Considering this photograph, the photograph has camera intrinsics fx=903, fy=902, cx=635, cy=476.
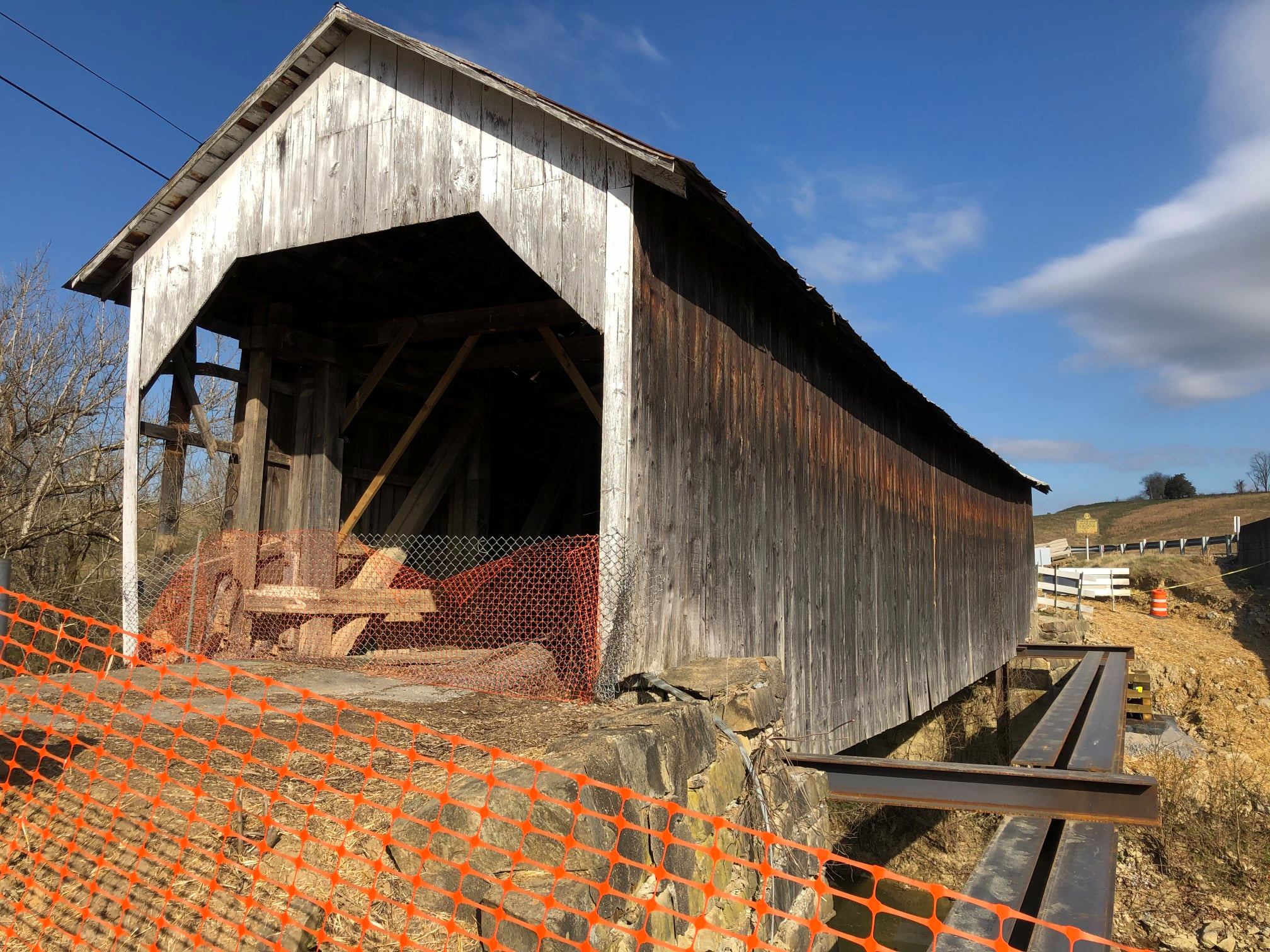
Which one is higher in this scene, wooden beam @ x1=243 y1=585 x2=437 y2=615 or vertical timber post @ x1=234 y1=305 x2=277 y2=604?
vertical timber post @ x1=234 y1=305 x2=277 y2=604

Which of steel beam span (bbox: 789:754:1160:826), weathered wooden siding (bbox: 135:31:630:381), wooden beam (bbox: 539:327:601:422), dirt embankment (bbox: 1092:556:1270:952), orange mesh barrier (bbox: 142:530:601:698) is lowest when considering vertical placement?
dirt embankment (bbox: 1092:556:1270:952)

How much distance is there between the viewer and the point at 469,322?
8367 mm

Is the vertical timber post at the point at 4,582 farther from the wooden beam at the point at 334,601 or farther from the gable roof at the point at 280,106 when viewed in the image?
the gable roof at the point at 280,106

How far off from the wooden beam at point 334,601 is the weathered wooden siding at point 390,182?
2143 mm

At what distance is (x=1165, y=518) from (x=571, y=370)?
67.9 meters

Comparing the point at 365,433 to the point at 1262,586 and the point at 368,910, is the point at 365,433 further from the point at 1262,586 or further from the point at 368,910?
the point at 1262,586

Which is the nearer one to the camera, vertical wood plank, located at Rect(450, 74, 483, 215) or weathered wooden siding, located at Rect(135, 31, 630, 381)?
weathered wooden siding, located at Rect(135, 31, 630, 381)

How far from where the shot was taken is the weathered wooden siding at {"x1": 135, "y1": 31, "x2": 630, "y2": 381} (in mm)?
6016

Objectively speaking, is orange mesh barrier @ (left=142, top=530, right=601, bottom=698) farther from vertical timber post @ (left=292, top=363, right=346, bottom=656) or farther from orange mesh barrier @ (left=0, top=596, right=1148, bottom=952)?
orange mesh barrier @ (left=0, top=596, right=1148, bottom=952)

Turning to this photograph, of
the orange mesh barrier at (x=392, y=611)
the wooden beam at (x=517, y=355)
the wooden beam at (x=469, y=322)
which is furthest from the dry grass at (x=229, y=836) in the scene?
the wooden beam at (x=517, y=355)

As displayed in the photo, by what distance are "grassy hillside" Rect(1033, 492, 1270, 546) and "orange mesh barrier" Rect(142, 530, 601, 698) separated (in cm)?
5656

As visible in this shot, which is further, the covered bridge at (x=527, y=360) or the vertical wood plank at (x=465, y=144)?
the vertical wood plank at (x=465, y=144)

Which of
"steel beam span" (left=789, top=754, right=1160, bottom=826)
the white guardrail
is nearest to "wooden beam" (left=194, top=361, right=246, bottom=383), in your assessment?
"steel beam span" (left=789, top=754, right=1160, bottom=826)

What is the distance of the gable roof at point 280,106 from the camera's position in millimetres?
5664
